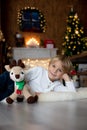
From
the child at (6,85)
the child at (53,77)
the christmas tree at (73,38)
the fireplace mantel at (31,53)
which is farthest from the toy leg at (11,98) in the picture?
the christmas tree at (73,38)

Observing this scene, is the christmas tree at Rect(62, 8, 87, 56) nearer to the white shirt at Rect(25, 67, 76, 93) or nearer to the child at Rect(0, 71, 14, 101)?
the white shirt at Rect(25, 67, 76, 93)

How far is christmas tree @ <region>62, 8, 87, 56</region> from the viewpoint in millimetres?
6973

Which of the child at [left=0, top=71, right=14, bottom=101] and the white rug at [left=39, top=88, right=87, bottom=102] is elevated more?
the child at [left=0, top=71, right=14, bottom=101]

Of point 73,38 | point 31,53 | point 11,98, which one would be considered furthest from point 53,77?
point 73,38

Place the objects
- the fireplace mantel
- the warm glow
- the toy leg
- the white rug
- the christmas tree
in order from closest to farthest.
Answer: the toy leg
the white rug
the fireplace mantel
the warm glow
the christmas tree

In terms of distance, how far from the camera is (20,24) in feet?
22.2

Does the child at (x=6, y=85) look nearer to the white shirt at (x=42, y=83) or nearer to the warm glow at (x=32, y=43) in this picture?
the white shirt at (x=42, y=83)

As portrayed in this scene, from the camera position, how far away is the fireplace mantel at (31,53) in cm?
661

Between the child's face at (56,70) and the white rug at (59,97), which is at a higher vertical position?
the child's face at (56,70)

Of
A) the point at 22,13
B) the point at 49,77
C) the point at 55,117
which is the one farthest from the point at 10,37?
the point at 55,117

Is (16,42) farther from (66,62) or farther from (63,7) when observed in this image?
(66,62)

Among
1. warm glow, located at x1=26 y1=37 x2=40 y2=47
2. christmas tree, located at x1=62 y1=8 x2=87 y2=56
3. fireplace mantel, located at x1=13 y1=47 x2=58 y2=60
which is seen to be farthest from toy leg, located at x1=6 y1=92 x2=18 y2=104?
christmas tree, located at x1=62 y1=8 x2=87 y2=56

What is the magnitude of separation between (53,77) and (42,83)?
7 centimetres

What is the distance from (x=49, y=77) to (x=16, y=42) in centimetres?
521
